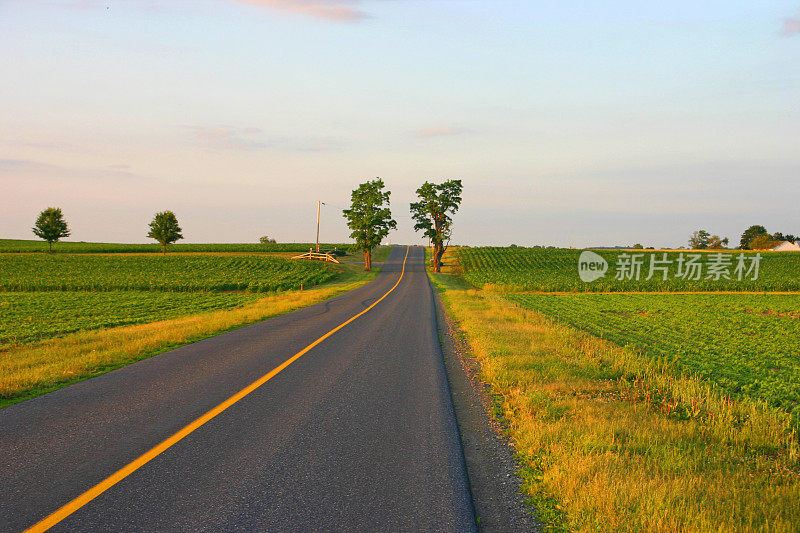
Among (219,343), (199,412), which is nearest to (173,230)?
(219,343)

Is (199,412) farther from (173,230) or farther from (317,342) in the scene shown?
(173,230)

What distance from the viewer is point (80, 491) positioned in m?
4.56

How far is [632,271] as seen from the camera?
77.7 metres

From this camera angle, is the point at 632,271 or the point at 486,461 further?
the point at 632,271

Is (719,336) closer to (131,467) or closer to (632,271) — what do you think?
(131,467)

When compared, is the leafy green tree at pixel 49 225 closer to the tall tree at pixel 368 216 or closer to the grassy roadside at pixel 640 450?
the tall tree at pixel 368 216

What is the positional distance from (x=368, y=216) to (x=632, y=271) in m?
42.7

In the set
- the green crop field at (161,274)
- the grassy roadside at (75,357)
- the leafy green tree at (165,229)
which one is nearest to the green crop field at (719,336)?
the grassy roadside at (75,357)

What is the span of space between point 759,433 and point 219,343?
12.2 meters

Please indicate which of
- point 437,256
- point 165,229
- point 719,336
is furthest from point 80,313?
point 165,229

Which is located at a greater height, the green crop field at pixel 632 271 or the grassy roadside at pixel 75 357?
the green crop field at pixel 632 271

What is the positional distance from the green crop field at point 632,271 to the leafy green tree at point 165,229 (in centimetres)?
5419

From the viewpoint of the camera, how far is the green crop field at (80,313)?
20.3m

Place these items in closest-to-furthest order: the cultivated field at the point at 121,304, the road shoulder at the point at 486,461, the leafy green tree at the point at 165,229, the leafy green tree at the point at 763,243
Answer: the road shoulder at the point at 486,461 → the cultivated field at the point at 121,304 → the leafy green tree at the point at 165,229 → the leafy green tree at the point at 763,243
